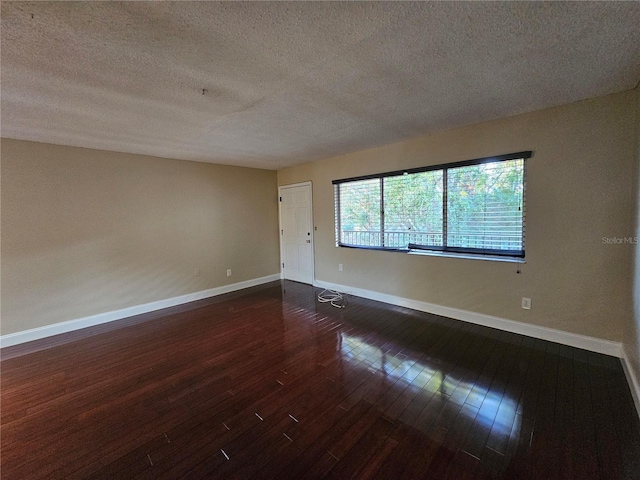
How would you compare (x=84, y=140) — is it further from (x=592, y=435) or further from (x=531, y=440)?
(x=592, y=435)

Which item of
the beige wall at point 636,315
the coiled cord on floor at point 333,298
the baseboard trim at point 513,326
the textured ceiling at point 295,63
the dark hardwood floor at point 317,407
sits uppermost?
the textured ceiling at point 295,63

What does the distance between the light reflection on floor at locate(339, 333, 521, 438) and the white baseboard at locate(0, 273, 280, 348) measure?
2.91 m

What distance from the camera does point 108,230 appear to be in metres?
3.74

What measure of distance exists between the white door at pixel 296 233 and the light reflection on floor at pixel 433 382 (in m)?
2.64

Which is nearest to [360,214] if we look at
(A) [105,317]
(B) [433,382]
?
(B) [433,382]

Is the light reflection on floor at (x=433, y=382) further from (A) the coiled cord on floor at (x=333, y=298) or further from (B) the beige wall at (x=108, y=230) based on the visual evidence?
(B) the beige wall at (x=108, y=230)

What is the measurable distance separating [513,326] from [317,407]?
2.47 m

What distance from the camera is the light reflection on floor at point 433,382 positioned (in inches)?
70.3

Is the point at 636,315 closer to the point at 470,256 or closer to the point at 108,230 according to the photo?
the point at 470,256

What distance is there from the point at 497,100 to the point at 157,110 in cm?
314

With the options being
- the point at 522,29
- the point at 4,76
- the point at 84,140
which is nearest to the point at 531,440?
the point at 522,29

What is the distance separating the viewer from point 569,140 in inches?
103

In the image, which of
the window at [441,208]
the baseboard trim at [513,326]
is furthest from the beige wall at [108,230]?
the baseboard trim at [513,326]

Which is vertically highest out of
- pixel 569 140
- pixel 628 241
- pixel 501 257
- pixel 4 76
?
pixel 4 76
